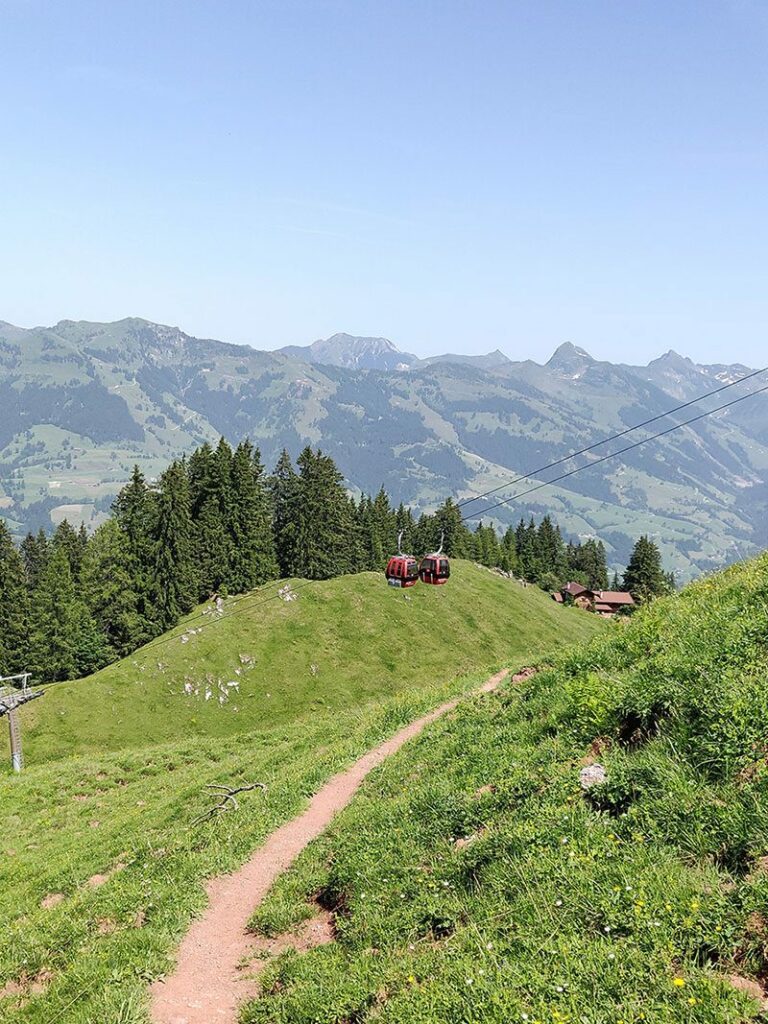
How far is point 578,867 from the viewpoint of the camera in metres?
9.00

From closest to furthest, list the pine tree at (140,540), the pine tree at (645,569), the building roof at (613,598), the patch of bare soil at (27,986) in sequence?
the patch of bare soil at (27,986) < the pine tree at (140,540) < the pine tree at (645,569) < the building roof at (613,598)

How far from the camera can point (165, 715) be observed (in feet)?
171

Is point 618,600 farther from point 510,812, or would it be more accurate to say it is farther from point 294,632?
point 510,812

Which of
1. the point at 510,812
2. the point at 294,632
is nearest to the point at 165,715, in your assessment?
the point at 294,632

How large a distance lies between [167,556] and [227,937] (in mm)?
68613

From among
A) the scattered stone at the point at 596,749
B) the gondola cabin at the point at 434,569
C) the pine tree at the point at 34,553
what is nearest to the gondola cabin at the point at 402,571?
the gondola cabin at the point at 434,569

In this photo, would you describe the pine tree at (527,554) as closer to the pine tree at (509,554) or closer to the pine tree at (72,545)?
the pine tree at (509,554)

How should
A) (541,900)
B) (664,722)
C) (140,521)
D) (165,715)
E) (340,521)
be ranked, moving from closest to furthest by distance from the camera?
(541,900) → (664,722) → (165,715) → (140,521) → (340,521)

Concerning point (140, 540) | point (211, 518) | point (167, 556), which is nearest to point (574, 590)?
point (211, 518)

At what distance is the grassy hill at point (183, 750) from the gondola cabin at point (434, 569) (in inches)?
407

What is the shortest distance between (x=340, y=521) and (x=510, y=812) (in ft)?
291

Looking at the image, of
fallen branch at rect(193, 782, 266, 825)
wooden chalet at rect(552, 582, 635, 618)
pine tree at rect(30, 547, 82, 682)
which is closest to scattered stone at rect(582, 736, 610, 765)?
fallen branch at rect(193, 782, 266, 825)

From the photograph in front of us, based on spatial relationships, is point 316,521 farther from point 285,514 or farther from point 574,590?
point 574,590

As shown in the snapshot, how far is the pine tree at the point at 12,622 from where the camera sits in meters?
A: 78.8
